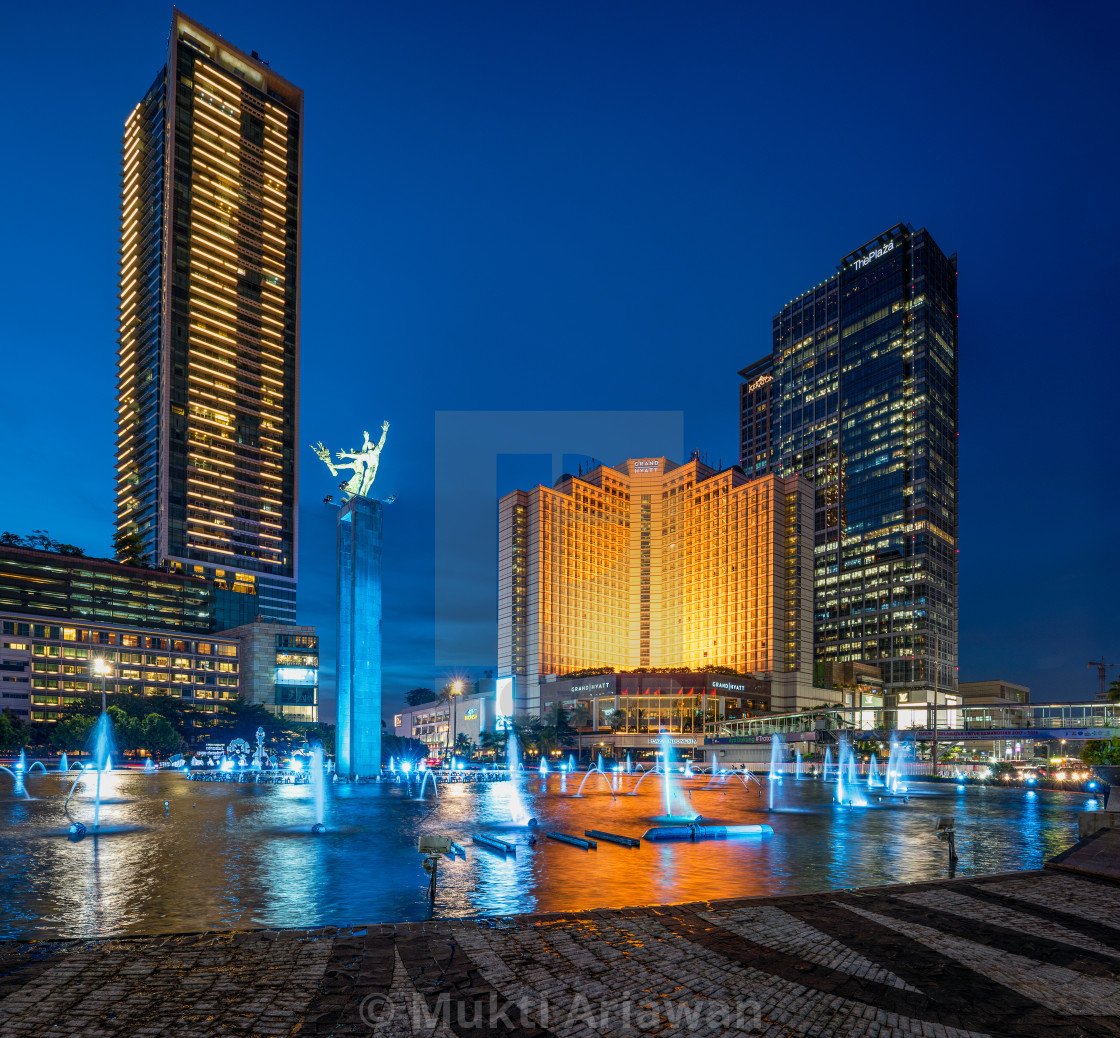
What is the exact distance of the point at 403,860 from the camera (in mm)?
22438

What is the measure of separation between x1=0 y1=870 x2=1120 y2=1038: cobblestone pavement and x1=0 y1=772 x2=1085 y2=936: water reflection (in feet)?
8.75

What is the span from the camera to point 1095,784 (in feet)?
168

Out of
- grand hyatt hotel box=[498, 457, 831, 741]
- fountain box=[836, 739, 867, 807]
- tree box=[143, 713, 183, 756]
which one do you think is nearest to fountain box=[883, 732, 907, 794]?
fountain box=[836, 739, 867, 807]

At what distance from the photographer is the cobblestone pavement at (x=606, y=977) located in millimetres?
9336

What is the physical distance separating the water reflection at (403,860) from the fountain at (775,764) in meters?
12.2

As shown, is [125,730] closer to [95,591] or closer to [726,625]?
[95,591]

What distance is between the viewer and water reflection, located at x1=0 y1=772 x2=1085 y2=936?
16.1m

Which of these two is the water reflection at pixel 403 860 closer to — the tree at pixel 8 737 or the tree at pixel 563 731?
the tree at pixel 8 737

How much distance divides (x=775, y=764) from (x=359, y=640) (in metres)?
52.2

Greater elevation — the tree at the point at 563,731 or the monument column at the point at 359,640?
the monument column at the point at 359,640

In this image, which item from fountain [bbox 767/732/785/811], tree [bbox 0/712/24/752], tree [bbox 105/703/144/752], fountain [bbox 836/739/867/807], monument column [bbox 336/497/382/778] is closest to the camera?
fountain [bbox 836/739/867/807]

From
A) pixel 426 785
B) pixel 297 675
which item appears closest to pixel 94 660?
pixel 297 675

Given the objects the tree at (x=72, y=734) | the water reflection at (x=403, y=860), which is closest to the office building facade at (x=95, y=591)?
the tree at (x=72, y=734)

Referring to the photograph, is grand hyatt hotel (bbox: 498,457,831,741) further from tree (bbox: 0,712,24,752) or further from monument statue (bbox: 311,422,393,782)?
monument statue (bbox: 311,422,393,782)
